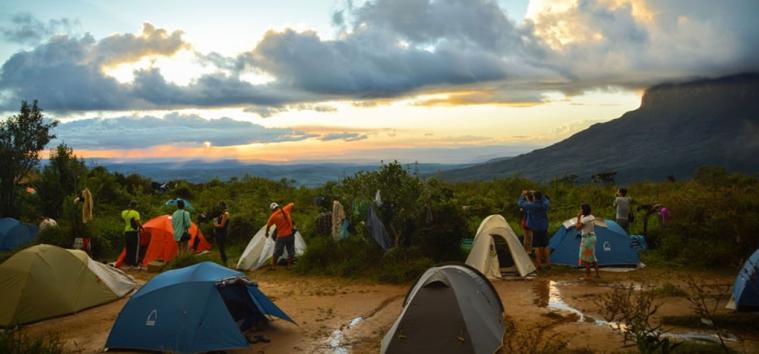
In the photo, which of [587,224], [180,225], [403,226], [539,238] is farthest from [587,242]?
[180,225]

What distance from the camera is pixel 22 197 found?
23.0 meters

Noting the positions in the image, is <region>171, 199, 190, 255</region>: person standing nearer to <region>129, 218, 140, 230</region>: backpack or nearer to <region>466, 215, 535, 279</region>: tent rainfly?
<region>129, 218, 140, 230</region>: backpack

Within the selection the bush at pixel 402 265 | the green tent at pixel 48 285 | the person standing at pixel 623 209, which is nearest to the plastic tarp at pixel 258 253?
the bush at pixel 402 265

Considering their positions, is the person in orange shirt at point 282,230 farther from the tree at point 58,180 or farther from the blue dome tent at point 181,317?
the tree at point 58,180

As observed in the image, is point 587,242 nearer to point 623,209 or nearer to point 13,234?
point 623,209

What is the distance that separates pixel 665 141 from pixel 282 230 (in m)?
139

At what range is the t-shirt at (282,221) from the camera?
1526 centimetres

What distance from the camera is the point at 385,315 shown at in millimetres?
11156

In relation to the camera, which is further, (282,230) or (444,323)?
(282,230)

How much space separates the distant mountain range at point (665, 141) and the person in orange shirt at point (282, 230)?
97.4 m

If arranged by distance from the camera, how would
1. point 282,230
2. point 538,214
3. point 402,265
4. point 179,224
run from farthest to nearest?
point 179,224 → point 282,230 → point 538,214 → point 402,265

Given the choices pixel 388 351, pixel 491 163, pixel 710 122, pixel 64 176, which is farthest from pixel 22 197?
pixel 710 122

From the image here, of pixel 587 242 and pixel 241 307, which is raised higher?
pixel 587 242

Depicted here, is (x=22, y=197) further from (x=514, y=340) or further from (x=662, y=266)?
(x=662, y=266)
